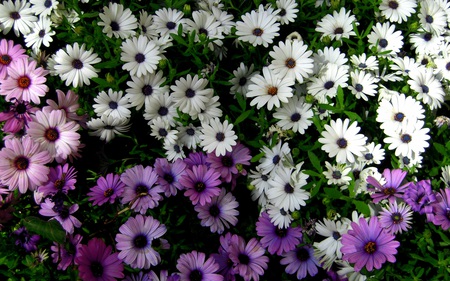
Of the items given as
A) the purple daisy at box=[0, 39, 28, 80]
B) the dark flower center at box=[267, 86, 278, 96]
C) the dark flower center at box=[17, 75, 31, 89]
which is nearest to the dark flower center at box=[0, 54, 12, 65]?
the purple daisy at box=[0, 39, 28, 80]

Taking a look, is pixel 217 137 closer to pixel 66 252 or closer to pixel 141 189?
pixel 141 189

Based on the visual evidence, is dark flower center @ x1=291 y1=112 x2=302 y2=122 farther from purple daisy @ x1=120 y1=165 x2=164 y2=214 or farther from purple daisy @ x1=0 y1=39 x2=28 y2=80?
purple daisy @ x1=0 y1=39 x2=28 y2=80

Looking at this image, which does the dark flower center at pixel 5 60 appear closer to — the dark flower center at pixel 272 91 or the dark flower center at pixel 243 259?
the dark flower center at pixel 272 91

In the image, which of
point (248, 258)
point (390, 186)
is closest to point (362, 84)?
point (390, 186)

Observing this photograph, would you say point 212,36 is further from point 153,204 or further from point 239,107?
point 153,204

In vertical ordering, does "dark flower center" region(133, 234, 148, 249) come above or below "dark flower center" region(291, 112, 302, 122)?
below

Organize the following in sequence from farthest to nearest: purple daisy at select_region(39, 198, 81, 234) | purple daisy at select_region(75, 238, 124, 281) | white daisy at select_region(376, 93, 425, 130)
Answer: white daisy at select_region(376, 93, 425, 130)
purple daisy at select_region(39, 198, 81, 234)
purple daisy at select_region(75, 238, 124, 281)
